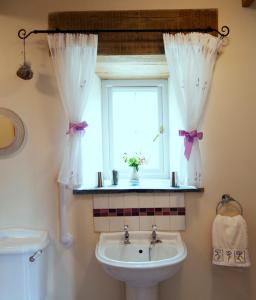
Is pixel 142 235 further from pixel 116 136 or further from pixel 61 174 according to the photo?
pixel 116 136

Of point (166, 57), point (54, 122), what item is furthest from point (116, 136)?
point (166, 57)

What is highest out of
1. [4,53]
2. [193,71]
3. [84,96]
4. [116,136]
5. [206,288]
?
[4,53]

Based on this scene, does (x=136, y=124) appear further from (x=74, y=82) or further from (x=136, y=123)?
(x=74, y=82)

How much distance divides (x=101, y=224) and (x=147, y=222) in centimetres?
30

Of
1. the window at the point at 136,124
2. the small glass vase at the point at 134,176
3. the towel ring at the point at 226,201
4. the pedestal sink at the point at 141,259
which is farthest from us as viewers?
the window at the point at 136,124

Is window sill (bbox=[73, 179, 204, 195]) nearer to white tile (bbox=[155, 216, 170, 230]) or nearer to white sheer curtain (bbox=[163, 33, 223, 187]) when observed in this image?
white sheer curtain (bbox=[163, 33, 223, 187])

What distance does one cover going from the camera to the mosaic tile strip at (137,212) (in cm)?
188

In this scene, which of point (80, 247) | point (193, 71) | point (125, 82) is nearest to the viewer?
point (193, 71)

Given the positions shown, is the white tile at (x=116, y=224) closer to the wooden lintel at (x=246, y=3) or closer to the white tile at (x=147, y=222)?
the white tile at (x=147, y=222)

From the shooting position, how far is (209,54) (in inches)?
70.2

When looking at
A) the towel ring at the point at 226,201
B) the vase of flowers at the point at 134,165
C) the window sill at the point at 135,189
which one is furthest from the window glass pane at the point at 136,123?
the towel ring at the point at 226,201

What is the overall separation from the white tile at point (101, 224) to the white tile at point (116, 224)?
26mm

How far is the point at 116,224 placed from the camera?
6.23 feet

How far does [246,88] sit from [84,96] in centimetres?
104
